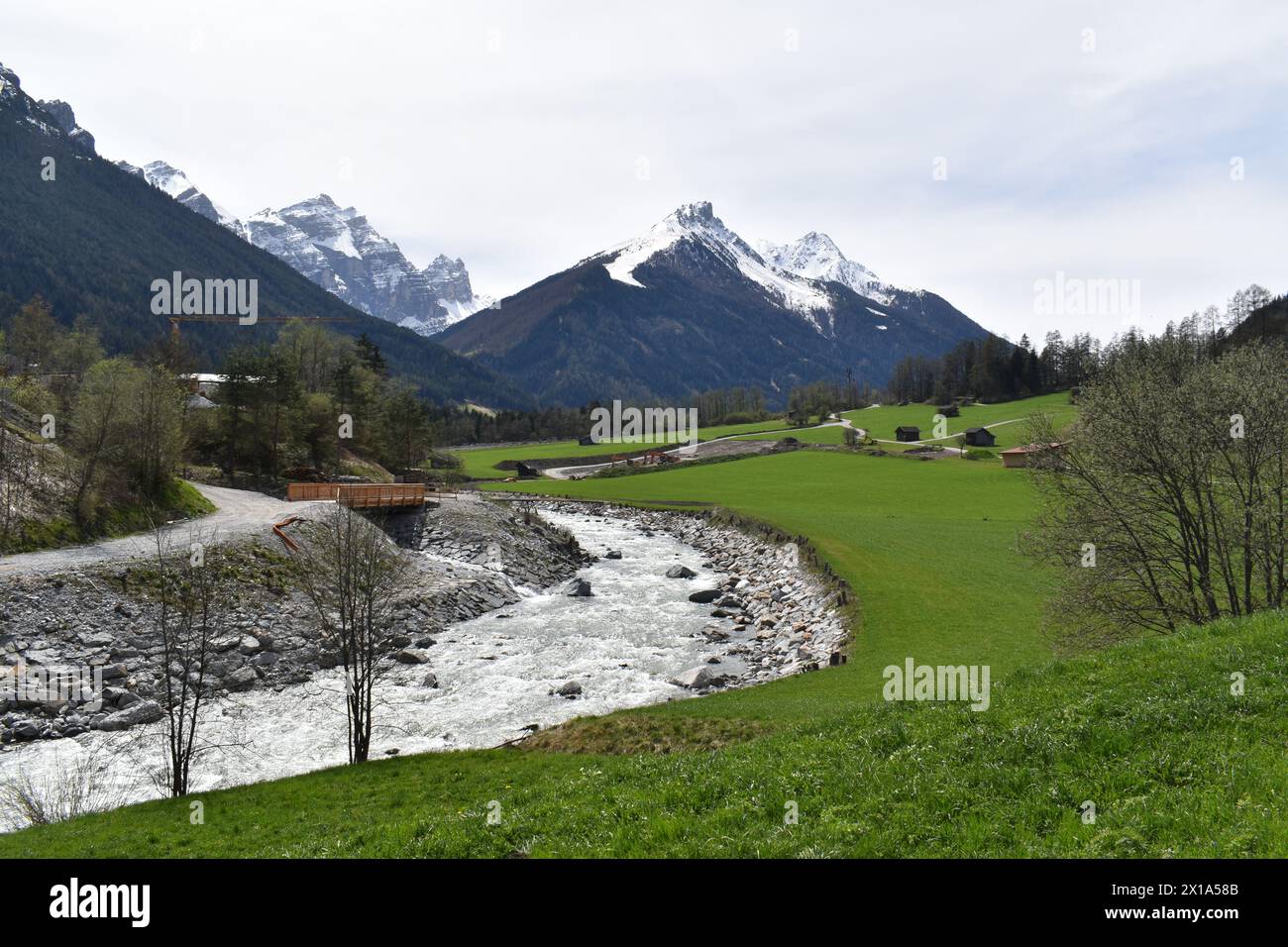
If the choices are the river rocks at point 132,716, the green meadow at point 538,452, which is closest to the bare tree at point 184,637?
the river rocks at point 132,716

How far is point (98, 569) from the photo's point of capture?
33.7 metres

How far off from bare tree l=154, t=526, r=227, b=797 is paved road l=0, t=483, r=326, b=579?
5.09ft

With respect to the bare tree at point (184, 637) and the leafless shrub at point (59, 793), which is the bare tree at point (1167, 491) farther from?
the leafless shrub at point (59, 793)

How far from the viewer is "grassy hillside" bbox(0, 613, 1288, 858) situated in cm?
905

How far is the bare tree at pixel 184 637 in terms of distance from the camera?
1988 centimetres

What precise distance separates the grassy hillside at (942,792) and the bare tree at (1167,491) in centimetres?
918

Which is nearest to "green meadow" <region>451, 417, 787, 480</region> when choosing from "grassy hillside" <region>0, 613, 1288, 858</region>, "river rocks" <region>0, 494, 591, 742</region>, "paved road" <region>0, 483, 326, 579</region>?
"paved road" <region>0, 483, 326, 579</region>

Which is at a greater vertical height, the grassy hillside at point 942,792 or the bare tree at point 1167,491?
the bare tree at point 1167,491

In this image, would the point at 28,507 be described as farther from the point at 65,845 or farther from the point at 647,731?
the point at 647,731

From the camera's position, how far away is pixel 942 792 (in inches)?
408

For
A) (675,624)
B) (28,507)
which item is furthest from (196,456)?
(675,624)

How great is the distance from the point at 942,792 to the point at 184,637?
33770mm

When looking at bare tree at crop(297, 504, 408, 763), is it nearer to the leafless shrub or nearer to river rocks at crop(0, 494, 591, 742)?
the leafless shrub
